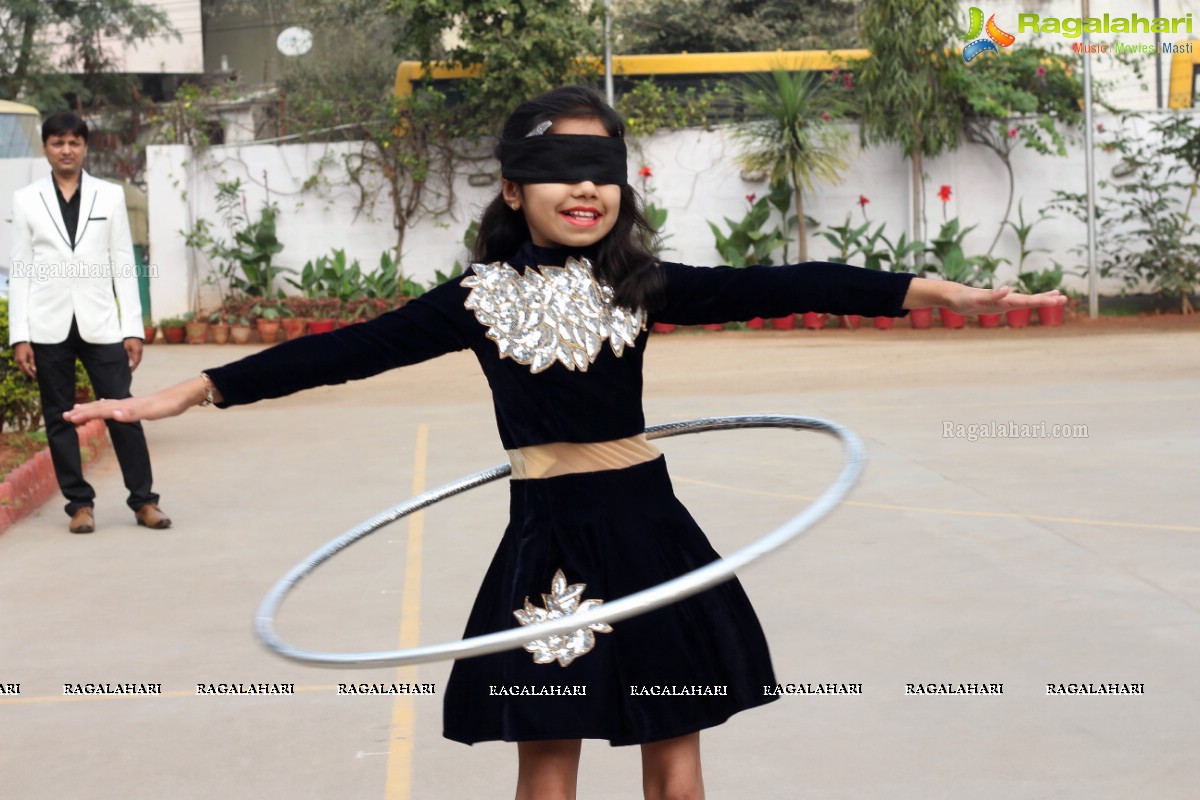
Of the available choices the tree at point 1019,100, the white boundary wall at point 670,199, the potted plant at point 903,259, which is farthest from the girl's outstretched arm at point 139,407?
the tree at point 1019,100

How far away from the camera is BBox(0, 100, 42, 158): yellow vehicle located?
20.6 metres

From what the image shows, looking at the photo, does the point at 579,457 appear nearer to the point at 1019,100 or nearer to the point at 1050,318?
the point at 1050,318

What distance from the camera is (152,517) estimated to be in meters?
7.73

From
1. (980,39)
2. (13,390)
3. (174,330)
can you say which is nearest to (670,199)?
(980,39)

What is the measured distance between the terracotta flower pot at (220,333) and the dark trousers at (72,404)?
12266mm

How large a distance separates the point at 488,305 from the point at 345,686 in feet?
7.51

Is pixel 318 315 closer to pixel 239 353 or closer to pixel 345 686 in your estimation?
pixel 239 353

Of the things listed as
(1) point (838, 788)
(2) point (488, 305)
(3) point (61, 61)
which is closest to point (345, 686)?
(1) point (838, 788)

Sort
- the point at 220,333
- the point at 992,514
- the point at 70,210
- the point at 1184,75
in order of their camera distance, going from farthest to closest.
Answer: the point at 1184,75, the point at 220,333, the point at 70,210, the point at 992,514

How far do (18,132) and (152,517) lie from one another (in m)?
14.9

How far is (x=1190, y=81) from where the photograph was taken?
73.9ft

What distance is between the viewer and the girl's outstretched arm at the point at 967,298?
2.88m

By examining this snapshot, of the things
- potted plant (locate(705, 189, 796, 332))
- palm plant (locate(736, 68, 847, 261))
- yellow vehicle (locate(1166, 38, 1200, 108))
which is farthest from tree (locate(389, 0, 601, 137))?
yellow vehicle (locate(1166, 38, 1200, 108))

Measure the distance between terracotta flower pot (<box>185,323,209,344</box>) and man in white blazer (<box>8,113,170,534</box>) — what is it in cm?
1250
